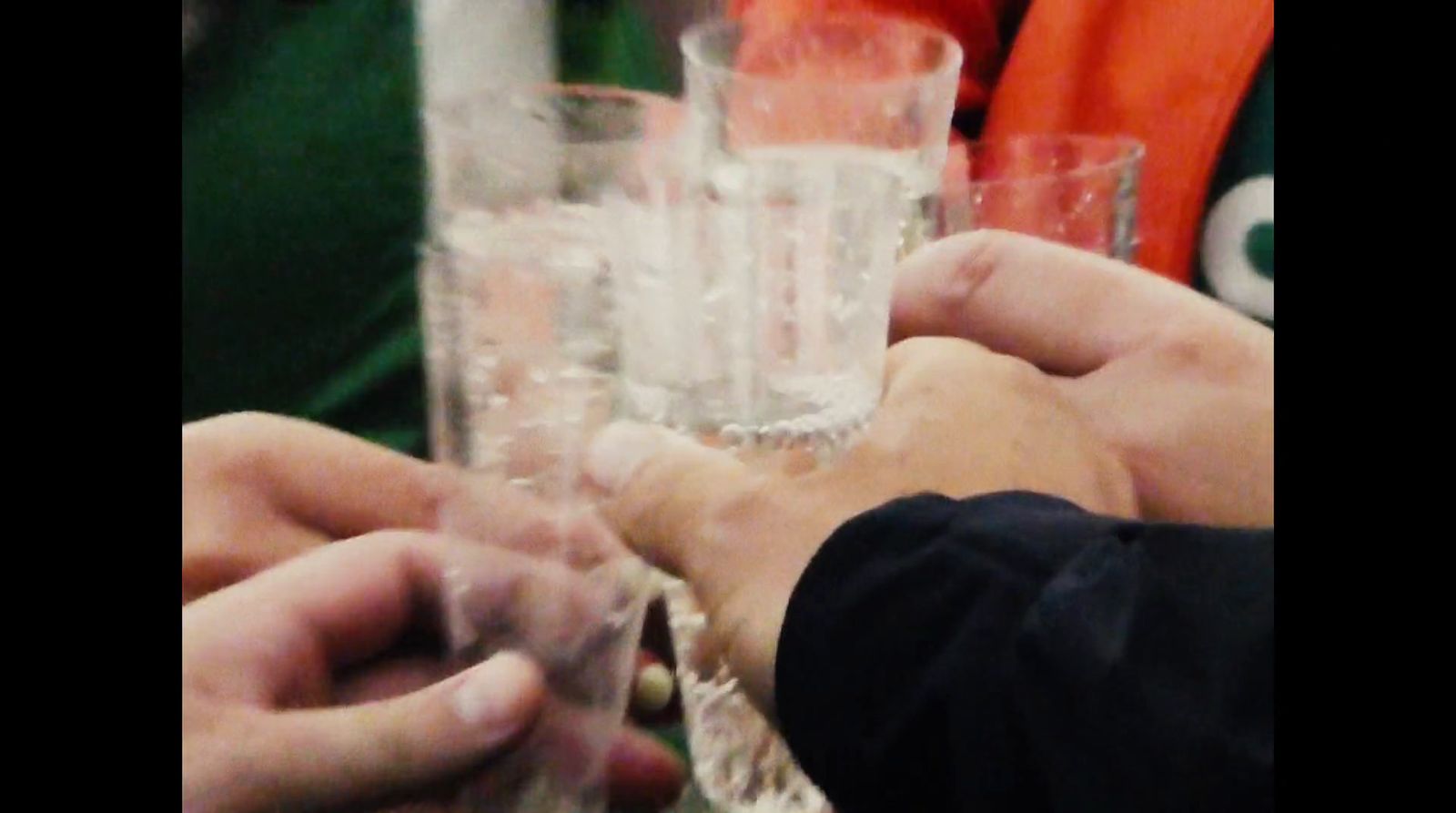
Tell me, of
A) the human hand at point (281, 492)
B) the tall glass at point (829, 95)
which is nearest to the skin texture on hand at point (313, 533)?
the human hand at point (281, 492)

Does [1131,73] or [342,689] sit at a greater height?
[1131,73]

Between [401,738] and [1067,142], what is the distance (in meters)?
0.22

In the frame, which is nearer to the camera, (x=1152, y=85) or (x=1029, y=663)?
(x=1029, y=663)

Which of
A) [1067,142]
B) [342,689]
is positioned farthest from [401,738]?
[1067,142]

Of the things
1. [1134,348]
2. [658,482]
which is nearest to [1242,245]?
[1134,348]

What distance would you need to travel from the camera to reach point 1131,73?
0.33 metres

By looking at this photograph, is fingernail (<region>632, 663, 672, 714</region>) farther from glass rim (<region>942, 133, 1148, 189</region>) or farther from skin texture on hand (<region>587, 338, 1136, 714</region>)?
glass rim (<region>942, 133, 1148, 189</region>)

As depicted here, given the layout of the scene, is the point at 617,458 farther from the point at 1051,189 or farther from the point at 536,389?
the point at 1051,189

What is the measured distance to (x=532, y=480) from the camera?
0.25m

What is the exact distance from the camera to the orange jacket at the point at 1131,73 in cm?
30

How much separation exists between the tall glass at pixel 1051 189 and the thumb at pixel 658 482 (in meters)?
0.09
